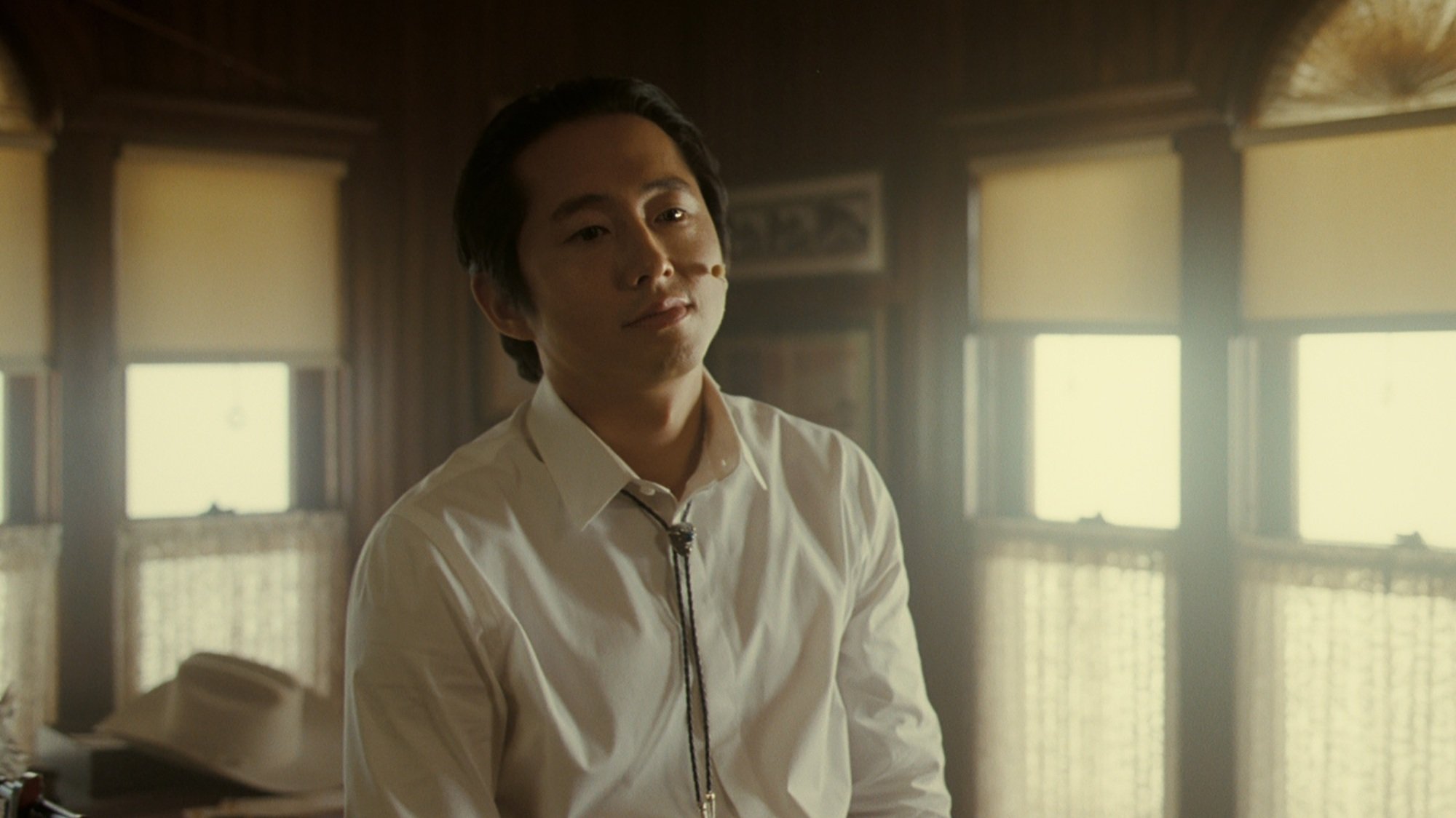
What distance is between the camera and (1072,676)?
3.48m

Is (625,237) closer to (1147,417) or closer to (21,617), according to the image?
(1147,417)

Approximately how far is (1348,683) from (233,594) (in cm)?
307

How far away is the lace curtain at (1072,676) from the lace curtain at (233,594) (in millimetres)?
1949

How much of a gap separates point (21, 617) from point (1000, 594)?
109 inches

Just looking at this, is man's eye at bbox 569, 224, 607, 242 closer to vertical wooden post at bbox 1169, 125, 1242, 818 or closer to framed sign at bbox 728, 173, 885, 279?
vertical wooden post at bbox 1169, 125, 1242, 818

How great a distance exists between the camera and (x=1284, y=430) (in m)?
3.20

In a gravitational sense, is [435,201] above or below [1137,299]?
above

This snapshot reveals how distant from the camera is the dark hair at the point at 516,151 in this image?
4.36ft

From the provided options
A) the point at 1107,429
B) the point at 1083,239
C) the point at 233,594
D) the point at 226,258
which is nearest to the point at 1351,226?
the point at 1083,239

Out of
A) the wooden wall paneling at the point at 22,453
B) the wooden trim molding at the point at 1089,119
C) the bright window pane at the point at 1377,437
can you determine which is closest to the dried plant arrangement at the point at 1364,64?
the wooden trim molding at the point at 1089,119

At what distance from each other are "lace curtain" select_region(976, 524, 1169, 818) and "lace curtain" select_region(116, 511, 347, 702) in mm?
1949

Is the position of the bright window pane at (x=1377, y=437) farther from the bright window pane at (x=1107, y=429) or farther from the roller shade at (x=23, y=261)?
the roller shade at (x=23, y=261)

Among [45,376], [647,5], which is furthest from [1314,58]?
[45,376]

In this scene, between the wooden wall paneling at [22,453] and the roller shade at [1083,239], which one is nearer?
the roller shade at [1083,239]
